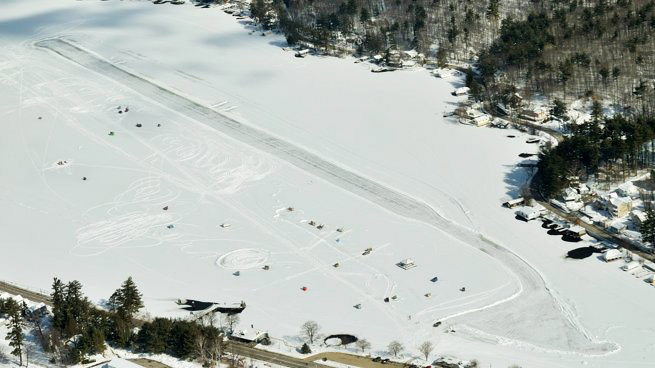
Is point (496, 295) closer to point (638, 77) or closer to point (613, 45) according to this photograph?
point (638, 77)

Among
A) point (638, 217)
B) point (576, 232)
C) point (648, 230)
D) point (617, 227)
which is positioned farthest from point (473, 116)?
point (648, 230)

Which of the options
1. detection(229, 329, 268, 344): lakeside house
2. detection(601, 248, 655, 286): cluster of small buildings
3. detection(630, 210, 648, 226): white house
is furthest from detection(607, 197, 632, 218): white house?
detection(229, 329, 268, 344): lakeside house

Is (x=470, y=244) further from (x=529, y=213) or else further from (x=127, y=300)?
(x=127, y=300)

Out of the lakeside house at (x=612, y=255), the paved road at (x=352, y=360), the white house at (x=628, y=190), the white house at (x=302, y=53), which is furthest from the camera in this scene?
the white house at (x=302, y=53)

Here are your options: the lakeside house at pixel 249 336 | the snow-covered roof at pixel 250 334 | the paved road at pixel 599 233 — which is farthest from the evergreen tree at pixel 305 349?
the paved road at pixel 599 233

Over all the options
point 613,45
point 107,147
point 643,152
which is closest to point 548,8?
point 613,45

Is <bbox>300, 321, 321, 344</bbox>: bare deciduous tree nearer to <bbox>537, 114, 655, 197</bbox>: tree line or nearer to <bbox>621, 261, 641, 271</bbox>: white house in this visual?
<bbox>621, 261, 641, 271</bbox>: white house

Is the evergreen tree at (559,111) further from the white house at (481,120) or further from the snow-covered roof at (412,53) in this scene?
the snow-covered roof at (412,53)
